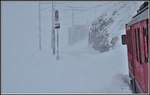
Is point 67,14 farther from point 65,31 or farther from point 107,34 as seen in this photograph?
point 107,34

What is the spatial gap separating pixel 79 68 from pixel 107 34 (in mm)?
9153

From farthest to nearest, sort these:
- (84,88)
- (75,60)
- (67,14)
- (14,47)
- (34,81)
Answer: (67,14)
(14,47)
(75,60)
(34,81)
(84,88)

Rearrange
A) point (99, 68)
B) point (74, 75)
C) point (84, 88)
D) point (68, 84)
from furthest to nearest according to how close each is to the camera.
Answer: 1. point (99, 68)
2. point (74, 75)
3. point (68, 84)
4. point (84, 88)

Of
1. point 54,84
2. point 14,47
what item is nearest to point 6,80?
point 54,84

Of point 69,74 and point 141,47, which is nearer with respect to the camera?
point 141,47

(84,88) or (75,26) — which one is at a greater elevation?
(75,26)

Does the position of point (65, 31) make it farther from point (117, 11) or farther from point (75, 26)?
point (117, 11)

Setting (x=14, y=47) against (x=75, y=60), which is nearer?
(x=75, y=60)

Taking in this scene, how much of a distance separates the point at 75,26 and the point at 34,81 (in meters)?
25.5

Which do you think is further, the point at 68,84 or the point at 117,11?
the point at 117,11

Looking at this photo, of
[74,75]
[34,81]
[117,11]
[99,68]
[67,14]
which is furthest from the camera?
[67,14]

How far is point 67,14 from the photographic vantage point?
46969 millimetres

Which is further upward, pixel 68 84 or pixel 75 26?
pixel 75 26

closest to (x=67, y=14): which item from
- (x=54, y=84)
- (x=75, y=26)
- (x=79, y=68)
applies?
(x=75, y=26)
